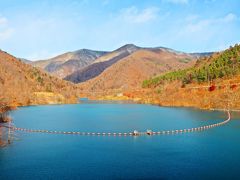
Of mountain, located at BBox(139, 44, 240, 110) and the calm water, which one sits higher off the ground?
mountain, located at BBox(139, 44, 240, 110)

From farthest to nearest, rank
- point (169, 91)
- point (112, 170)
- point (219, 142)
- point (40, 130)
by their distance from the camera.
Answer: point (169, 91) < point (40, 130) < point (219, 142) < point (112, 170)

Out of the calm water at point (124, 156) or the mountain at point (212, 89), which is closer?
the calm water at point (124, 156)

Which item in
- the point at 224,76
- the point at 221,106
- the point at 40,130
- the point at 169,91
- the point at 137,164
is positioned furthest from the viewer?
the point at 169,91

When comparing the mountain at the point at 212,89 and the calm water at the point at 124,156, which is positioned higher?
the mountain at the point at 212,89

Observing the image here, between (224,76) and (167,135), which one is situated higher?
(224,76)

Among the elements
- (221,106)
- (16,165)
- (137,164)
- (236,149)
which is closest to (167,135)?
(236,149)

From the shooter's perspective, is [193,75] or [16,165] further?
[193,75]

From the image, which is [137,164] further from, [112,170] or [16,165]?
[16,165]

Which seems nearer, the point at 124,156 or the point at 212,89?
the point at 124,156

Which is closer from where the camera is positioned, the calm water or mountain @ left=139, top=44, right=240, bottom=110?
the calm water

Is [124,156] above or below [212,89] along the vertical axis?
below
